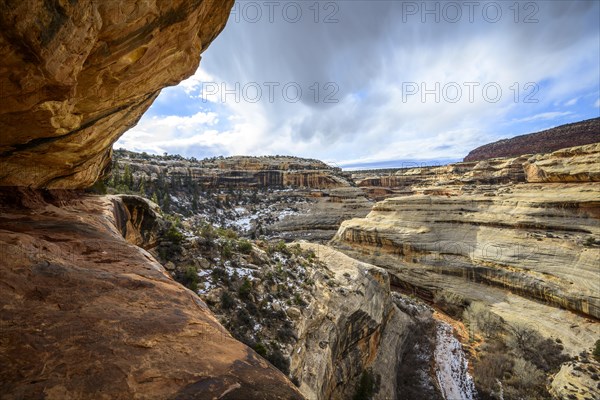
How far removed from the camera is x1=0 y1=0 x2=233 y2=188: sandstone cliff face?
250 centimetres

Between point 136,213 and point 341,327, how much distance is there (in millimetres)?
9095

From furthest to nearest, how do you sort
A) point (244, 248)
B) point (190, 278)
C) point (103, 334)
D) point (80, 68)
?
1. point (244, 248)
2. point (190, 278)
3. point (80, 68)
4. point (103, 334)

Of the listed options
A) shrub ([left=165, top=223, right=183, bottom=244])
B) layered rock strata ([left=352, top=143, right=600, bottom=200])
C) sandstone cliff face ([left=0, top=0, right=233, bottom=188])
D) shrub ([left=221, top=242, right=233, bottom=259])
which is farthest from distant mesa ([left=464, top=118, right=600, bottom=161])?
sandstone cliff face ([left=0, top=0, right=233, bottom=188])

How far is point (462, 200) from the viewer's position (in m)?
28.0

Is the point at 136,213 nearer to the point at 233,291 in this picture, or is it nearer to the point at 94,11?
the point at 233,291

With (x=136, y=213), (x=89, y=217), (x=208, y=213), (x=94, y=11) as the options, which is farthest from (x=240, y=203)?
(x=94, y=11)

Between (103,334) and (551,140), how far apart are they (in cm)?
11658

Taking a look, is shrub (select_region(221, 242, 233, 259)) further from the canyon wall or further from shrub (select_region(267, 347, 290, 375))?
the canyon wall

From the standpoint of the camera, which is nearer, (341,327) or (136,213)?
(136,213)

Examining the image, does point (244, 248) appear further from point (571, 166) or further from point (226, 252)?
point (571, 166)

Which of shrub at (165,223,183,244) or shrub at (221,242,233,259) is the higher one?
shrub at (165,223,183,244)

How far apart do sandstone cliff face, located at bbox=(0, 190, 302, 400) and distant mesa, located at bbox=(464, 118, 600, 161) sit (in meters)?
101

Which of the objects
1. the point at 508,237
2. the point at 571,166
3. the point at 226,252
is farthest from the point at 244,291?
the point at 571,166

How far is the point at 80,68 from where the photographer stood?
3039mm
